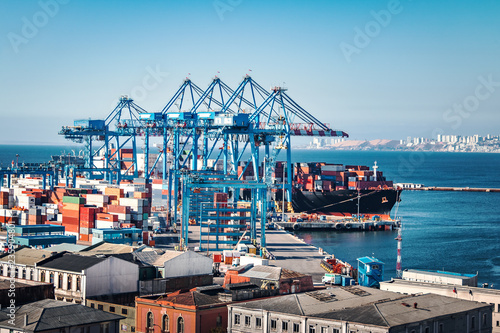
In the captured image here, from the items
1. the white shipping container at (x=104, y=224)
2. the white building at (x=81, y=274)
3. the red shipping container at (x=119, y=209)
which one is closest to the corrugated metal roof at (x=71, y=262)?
the white building at (x=81, y=274)

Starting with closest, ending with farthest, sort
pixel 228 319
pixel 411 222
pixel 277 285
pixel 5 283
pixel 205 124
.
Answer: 1. pixel 228 319
2. pixel 5 283
3. pixel 277 285
4. pixel 205 124
5. pixel 411 222

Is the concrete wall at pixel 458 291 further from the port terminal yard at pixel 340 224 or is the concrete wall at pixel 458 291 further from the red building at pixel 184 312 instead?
the port terminal yard at pixel 340 224

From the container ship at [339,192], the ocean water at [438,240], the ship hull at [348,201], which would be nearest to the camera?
the ocean water at [438,240]

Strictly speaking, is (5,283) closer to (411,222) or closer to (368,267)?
(368,267)

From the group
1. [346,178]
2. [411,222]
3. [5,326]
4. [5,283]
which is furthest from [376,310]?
[346,178]

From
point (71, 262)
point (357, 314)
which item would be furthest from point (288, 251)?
point (357, 314)
